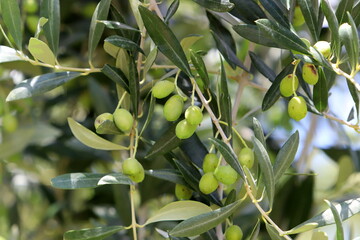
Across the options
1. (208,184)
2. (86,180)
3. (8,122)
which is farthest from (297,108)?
(8,122)

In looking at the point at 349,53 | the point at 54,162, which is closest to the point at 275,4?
the point at 349,53

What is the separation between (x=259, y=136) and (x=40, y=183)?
1.17 meters

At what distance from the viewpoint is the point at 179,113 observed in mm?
769

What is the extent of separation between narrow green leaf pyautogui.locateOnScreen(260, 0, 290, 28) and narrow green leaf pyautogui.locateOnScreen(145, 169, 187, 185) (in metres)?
0.24

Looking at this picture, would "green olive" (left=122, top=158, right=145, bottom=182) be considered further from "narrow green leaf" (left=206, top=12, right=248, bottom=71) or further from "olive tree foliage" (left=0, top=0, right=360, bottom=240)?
"narrow green leaf" (left=206, top=12, right=248, bottom=71)

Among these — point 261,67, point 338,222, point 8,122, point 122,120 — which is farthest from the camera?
point 8,122

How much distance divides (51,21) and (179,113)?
10.8 inches

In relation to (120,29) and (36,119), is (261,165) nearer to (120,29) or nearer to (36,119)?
(120,29)

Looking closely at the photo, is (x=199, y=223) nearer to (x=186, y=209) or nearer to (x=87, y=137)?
(x=186, y=209)

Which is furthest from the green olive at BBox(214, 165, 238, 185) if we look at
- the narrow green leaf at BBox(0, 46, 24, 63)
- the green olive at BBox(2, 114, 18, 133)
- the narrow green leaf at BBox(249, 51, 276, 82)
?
the green olive at BBox(2, 114, 18, 133)

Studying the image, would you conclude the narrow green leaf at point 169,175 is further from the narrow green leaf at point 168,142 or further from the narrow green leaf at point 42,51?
the narrow green leaf at point 42,51

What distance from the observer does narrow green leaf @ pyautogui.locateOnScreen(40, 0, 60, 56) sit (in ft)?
2.97

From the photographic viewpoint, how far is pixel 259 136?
0.75m

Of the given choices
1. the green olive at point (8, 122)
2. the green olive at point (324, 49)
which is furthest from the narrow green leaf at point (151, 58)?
the green olive at point (8, 122)
